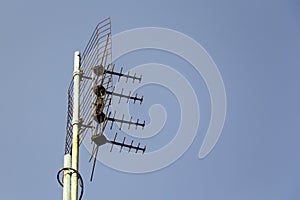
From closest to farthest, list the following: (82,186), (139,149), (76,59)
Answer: (82,186)
(139,149)
(76,59)

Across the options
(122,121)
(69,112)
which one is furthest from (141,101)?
(69,112)

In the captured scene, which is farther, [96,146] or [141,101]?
[141,101]

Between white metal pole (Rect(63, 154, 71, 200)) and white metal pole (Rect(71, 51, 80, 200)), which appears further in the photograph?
white metal pole (Rect(71, 51, 80, 200))

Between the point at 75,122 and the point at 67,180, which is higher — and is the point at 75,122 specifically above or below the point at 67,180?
above

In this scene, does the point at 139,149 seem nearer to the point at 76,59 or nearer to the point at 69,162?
the point at 69,162

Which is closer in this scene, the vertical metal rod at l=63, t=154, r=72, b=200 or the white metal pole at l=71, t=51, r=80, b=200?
the vertical metal rod at l=63, t=154, r=72, b=200

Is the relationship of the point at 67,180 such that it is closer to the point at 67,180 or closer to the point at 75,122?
the point at 67,180

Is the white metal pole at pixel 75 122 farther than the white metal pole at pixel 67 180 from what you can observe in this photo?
Yes

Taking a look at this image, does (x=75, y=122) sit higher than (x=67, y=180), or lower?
higher

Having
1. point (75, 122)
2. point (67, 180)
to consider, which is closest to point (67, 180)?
point (67, 180)

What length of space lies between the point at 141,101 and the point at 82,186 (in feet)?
6.97

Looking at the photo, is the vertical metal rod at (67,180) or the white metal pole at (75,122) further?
the white metal pole at (75,122)

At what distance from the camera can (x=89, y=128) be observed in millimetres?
13328

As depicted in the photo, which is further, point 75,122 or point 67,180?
point 75,122
